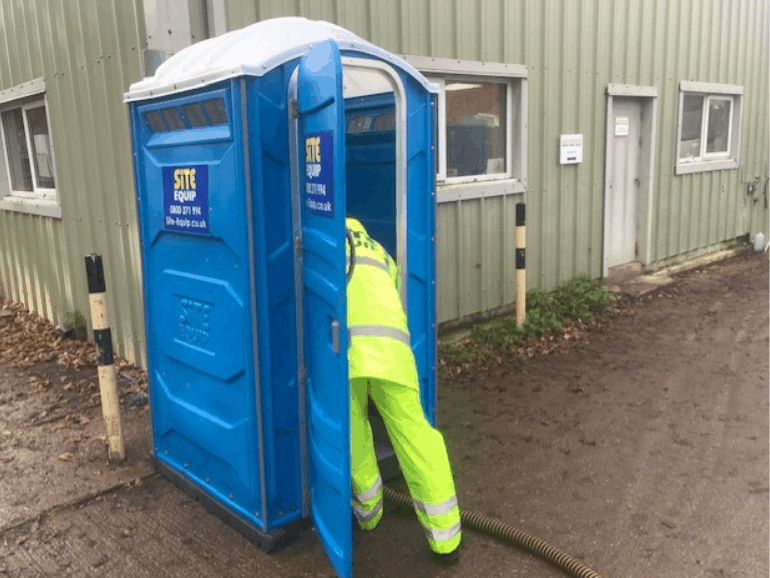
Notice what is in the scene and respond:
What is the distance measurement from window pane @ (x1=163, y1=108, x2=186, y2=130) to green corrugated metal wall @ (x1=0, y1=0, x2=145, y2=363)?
6.05ft

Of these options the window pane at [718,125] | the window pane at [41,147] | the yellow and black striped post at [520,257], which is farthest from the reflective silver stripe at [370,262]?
the window pane at [718,125]

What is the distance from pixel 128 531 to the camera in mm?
3670

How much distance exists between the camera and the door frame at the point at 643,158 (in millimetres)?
8672

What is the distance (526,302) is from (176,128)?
491 cm

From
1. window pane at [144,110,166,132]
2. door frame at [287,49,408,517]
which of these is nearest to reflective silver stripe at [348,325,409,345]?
door frame at [287,49,408,517]

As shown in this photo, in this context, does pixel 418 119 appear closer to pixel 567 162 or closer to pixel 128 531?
pixel 128 531

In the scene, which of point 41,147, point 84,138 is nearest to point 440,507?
point 84,138

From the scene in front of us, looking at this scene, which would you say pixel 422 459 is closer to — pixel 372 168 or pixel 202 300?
pixel 202 300

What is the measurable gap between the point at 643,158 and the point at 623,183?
0.54 metres

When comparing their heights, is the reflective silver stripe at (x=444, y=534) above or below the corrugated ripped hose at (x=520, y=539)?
above

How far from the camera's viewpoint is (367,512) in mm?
3555

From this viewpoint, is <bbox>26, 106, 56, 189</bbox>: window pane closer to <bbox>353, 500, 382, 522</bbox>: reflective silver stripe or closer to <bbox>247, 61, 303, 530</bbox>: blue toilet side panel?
<bbox>247, 61, 303, 530</bbox>: blue toilet side panel

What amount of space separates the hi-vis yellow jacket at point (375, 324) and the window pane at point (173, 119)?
1.07m

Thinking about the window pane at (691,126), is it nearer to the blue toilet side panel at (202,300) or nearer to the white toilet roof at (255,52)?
the white toilet roof at (255,52)
